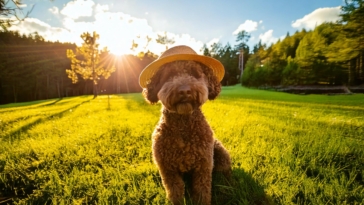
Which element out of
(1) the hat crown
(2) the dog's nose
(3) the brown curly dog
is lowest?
(3) the brown curly dog

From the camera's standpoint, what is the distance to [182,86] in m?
2.31

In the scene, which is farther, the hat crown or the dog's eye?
the dog's eye

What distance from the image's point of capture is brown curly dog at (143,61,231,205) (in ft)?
7.68

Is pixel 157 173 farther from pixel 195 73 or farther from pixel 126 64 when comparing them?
pixel 126 64

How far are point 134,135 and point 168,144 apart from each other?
2.99 meters

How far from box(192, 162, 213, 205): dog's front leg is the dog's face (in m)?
0.76

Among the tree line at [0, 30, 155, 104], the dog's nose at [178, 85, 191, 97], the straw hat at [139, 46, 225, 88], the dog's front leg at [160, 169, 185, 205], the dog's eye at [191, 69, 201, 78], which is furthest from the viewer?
the tree line at [0, 30, 155, 104]

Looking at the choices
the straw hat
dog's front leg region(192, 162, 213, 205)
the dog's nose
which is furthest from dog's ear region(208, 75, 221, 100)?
dog's front leg region(192, 162, 213, 205)

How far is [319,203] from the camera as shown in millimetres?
2023

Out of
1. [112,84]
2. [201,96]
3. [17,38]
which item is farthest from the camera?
[112,84]

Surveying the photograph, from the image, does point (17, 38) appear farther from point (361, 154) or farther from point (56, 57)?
point (361, 154)

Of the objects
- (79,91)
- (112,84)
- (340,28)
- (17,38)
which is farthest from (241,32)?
(340,28)

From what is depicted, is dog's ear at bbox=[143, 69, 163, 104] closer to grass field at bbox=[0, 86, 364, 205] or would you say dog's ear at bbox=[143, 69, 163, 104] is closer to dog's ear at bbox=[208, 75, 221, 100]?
dog's ear at bbox=[208, 75, 221, 100]

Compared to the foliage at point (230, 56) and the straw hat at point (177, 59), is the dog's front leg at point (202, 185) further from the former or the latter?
the foliage at point (230, 56)
